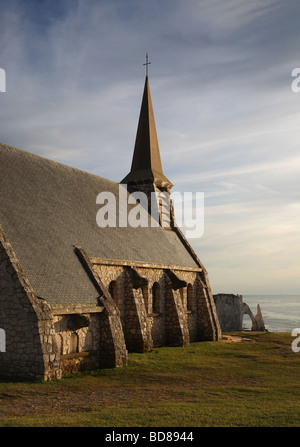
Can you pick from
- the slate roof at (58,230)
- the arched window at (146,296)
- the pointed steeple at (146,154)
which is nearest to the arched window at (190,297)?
the slate roof at (58,230)

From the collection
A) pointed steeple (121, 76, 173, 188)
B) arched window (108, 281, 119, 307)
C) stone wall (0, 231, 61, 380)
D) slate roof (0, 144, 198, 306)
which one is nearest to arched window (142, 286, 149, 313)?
slate roof (0, 144, 198, 306)

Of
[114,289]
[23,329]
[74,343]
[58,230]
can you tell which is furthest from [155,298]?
[23,329]

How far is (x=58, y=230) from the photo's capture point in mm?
21203

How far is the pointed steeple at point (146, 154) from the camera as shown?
3553cm

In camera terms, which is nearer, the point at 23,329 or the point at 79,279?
the point at 23,329

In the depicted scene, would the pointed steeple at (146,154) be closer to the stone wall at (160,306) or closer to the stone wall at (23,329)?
the stone wall at (160,306)

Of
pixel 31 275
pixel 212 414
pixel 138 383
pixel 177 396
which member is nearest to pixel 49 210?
pixel 31 275

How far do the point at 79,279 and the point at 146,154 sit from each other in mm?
20088

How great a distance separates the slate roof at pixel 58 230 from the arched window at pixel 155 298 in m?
1.59

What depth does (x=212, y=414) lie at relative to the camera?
436 inches

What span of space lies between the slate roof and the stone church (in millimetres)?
62

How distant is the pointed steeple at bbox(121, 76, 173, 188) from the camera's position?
35531mm

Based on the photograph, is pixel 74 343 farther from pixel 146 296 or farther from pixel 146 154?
pixel 146 154
